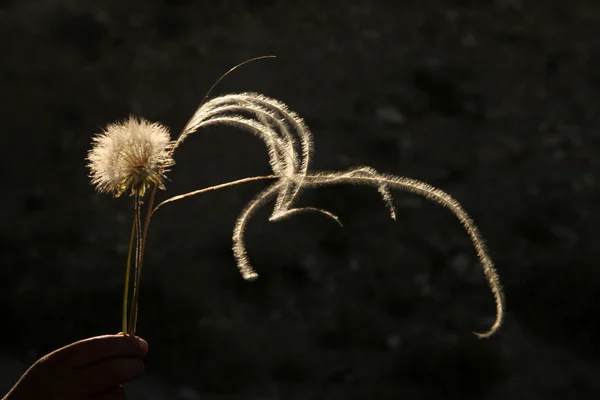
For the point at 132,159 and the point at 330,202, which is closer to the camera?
the point at 132,159

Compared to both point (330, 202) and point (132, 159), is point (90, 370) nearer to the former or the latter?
point (132, 159)

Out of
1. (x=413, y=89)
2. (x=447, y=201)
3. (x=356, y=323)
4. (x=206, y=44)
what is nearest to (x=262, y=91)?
(x=206, y=44)

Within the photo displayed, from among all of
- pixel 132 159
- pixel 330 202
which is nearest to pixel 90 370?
pixel 132 159

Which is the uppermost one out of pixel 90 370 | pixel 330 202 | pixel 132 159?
pixel 132 159

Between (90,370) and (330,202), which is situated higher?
(90,370)

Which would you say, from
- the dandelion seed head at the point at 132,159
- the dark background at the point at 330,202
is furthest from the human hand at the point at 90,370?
the dark background at the point at 330,202

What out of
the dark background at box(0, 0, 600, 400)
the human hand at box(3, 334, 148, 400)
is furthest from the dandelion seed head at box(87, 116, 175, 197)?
the dark background at box(0, 0, 600, 400)
